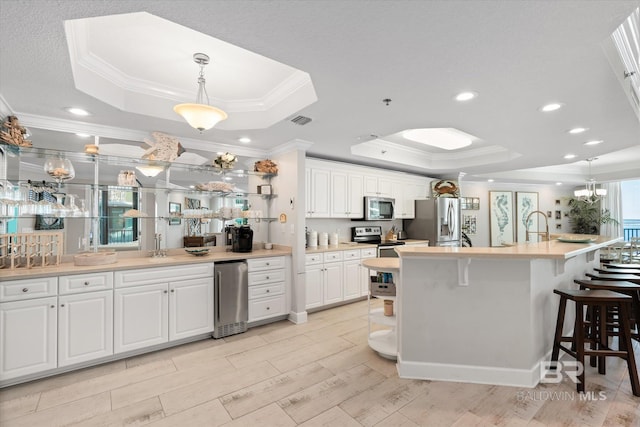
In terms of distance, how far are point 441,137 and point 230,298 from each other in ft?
13.4

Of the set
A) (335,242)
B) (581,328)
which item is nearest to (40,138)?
(335,242)

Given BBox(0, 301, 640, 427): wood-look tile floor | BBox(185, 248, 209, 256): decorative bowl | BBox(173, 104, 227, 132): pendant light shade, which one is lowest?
BBox(0, 301, 640, 427): wood-look tile floor

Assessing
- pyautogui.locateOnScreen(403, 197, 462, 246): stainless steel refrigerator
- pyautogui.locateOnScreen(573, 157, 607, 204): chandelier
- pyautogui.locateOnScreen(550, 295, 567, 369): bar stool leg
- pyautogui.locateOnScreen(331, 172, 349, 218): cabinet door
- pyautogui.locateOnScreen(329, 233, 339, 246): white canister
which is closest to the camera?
pyautogui.locateOnScreen(550, 295, 567, 369): bar stool leg

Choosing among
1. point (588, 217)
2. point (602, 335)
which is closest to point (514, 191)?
point (588, 217)

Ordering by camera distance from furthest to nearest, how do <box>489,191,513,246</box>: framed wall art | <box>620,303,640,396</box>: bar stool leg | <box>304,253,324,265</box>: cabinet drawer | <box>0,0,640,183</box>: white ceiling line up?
1. <box>489,191,513,246</box>: framed wall art
2. <box>304,253,324,265</box>: cabinet drawer
3. <box>620,303,640,396</box>: bar stool leg
4. <box>0,0,640,183</box>: white ceiling

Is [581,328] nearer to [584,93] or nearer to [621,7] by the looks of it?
[584,93]

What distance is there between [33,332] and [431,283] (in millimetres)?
3325

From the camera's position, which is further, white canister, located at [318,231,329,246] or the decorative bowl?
white canister, located at [318,231,329,246]

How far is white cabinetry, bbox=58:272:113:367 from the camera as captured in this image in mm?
2582

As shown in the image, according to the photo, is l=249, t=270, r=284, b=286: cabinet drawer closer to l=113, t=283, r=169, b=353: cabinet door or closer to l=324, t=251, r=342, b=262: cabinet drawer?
l=324, t=251, r=342, b=262: cabinet drawer

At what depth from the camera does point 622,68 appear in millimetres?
2078

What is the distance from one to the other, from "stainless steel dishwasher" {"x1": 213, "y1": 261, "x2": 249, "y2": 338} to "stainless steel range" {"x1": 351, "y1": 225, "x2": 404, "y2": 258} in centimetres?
241

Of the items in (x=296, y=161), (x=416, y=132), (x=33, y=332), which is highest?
(x=416, y=132)

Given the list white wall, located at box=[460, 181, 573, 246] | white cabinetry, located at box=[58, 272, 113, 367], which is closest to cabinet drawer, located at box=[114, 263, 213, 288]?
white cabinetry, located at box=[58, 272, 113, 367]
